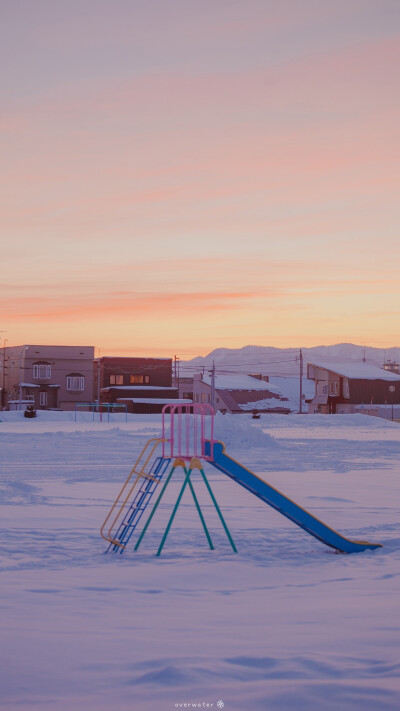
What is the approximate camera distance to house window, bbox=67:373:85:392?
245ft

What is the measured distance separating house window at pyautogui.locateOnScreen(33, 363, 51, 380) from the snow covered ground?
61.2 metres

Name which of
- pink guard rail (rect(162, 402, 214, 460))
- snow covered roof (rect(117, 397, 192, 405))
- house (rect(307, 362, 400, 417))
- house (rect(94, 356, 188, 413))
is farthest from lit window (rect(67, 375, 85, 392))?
pink guard rail (rect(162, 402, 214, 460))

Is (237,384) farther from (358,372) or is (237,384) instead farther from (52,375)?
(52,375)

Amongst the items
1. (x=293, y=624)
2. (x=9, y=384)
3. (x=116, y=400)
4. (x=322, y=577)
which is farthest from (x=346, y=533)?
(x=9, y=384)

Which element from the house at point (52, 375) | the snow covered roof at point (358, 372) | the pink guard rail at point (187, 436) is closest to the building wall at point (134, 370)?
the house at point (52, 375)

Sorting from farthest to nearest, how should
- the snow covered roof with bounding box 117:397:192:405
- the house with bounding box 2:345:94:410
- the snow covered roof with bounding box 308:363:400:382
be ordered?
the house with bounding box 2:345:94:410
the snow covered roof with bounding box 117:397:192:405
the snow covered roof with bounding box 308:363:400:382

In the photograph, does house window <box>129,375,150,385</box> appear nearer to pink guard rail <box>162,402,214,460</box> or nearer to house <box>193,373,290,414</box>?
house <box>193,373,290,414</box>

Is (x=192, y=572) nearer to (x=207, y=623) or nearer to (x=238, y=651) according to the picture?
(x=207, y=623)

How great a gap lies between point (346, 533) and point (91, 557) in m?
3.49

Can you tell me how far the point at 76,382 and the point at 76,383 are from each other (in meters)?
0.10

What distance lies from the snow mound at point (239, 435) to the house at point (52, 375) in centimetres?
4524

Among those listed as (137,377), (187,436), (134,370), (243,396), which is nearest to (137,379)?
(137,377)

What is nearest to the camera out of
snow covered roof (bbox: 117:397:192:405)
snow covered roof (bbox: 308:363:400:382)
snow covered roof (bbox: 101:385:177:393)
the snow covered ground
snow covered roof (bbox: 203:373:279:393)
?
the snow covered ground

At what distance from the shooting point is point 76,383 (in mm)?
74938
